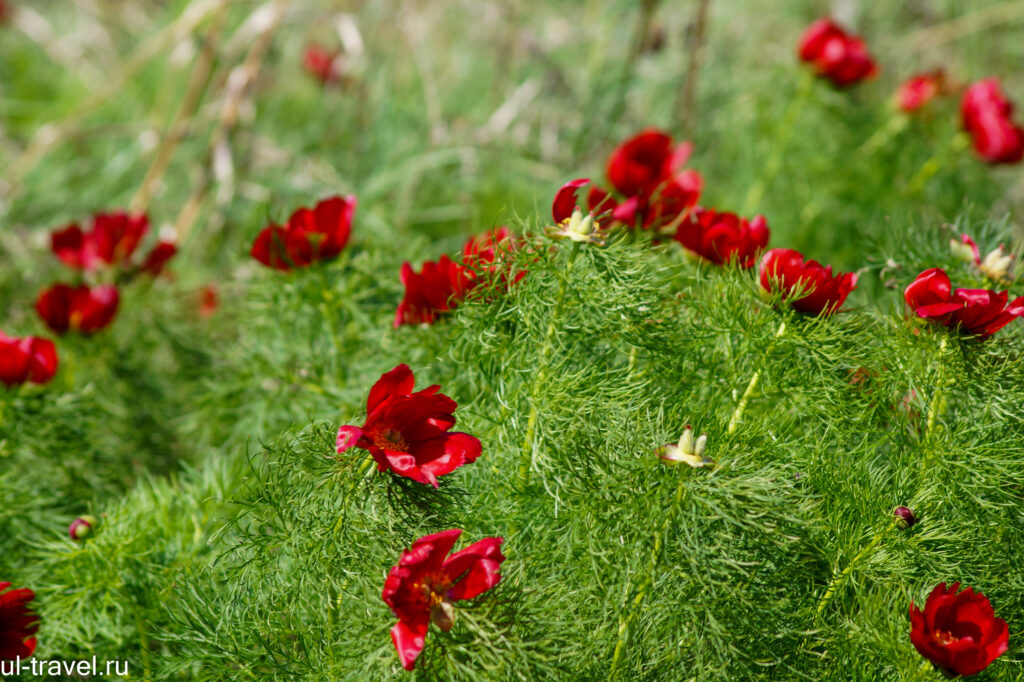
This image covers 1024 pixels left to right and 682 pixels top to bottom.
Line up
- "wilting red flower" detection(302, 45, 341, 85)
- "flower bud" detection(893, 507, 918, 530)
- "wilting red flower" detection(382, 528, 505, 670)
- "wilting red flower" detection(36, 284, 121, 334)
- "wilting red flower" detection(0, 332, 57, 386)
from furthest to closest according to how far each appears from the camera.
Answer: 1. "wilting red flower" detection(302, 45, 341, 85)
2. "wilting red flower" detection(36, 284, 121, 334)
3. "wilting red flower" detection(0, 332, 57, 386)
4. "flower bud" detection(893, 507, 918, 530)
5. "wilting red flower" detection(382, 528, 505, 670)

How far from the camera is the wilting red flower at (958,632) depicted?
75cm

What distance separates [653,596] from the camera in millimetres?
839

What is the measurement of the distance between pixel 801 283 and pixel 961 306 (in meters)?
0.14

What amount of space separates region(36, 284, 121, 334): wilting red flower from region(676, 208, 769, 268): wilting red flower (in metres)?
0.84

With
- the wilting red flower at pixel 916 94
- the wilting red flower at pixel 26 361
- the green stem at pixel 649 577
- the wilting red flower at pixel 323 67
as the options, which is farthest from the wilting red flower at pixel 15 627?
the wilting red flower at pixel 323 67

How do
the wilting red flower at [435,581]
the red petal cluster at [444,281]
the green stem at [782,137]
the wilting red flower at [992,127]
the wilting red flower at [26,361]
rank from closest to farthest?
the wilting red flower at [435,581], the red petal cluster at [444,281], the wilting red flower at [26,361], the wilting red flower at [992,127], the green stem at [782,137]

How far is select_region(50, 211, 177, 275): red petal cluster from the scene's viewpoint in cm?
150

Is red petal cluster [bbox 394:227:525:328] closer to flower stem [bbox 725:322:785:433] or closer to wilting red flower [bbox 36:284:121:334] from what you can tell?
flower stem [bbox 725:322:785:433]

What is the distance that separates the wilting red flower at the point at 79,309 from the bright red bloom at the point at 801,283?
95 cm

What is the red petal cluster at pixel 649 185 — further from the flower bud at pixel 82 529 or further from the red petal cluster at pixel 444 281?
the flower bud at pixel 82 529

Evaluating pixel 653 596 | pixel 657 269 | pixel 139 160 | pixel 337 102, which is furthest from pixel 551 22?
pixel 653 596

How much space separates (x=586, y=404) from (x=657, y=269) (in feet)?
0.63

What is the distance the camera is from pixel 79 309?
1.33 metres

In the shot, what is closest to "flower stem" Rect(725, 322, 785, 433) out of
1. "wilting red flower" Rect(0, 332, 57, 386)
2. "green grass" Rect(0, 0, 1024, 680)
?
"green grass" Rect(0, 0, 1024, 680)
